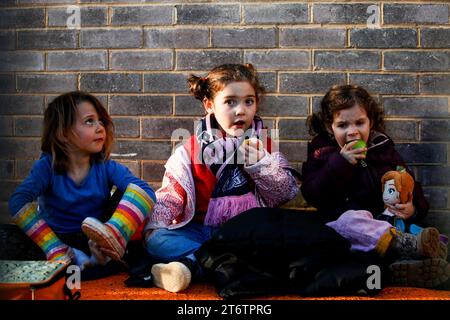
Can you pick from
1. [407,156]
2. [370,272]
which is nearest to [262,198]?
[370,272]

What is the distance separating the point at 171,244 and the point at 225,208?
30cm

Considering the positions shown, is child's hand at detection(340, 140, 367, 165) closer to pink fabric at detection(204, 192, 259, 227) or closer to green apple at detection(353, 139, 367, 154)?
green apple at detection(353, 139, 367, 154)

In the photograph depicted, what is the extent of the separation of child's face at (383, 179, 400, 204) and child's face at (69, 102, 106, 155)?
4.25ft

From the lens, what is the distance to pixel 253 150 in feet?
8.45

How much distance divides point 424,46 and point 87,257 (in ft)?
6.49

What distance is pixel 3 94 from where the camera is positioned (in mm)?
3234

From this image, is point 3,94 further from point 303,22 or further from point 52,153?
point 303,22

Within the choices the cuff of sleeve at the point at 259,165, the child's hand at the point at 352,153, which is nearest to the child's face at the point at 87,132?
the cuff of sleeve at the point at 259,165

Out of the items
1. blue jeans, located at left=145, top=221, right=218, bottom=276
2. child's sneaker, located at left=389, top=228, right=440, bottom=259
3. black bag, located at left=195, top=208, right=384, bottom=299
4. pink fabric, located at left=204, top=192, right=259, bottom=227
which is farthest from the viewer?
pink fabric, located at left=204, top=192, right=259, bottom=227

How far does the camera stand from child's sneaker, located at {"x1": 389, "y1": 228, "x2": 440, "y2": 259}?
7.70 feet

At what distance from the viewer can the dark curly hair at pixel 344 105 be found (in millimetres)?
2807

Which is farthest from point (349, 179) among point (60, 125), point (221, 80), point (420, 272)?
point (60, 125)

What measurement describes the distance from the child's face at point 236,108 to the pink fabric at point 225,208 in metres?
0.30

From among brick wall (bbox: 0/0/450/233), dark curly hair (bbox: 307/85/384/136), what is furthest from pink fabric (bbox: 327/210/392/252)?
brick wall (bbox: 0/0/450/233)
